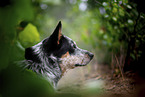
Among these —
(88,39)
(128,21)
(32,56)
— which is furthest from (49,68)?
(88,39)

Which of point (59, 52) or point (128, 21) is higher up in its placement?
point (128, 21)

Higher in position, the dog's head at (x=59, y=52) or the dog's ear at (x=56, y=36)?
the dog's ear at (x=56, y=36)

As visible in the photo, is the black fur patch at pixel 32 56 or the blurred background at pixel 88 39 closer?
the blurred background at pixel 88 39

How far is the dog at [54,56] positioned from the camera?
167 centimetres

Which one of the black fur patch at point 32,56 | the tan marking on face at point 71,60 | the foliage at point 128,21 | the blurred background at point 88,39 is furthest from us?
the tan marking on face at point 71,60

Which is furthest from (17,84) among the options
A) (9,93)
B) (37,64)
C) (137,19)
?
(137,19)

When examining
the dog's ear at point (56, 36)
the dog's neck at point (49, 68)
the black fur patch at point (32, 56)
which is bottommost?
the dog's neck at point (49, 68)

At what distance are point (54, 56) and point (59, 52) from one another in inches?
4.2

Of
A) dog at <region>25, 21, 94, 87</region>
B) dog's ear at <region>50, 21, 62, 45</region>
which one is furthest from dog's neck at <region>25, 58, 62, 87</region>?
dog's ear at <region>50, 21, 62, 45</region>

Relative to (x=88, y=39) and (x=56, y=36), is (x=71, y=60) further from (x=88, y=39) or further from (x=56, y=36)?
(x=88, y=39)

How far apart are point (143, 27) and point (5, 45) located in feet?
5.81

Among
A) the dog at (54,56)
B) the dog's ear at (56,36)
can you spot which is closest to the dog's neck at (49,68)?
the dog at (54,56)

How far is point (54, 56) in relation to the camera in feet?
6.10

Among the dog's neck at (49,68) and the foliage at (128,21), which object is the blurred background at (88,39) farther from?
the dog's neck at (49,68)
